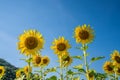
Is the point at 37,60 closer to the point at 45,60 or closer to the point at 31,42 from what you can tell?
the point at 45,60

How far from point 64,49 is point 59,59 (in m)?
1.48

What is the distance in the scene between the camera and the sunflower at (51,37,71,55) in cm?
1814

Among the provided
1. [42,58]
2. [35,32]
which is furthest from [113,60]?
[35,32]

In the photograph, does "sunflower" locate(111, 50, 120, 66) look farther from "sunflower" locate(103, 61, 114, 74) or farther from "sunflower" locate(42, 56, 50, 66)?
"sunflower" locate(42, 56, 50, 66)

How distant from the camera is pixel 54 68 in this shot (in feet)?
45.4

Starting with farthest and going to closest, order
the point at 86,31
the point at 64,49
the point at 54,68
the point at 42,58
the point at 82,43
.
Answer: the point at 42,58
the point at 64,49
the point at 86,31
the point at 82,43
the point at 54,68

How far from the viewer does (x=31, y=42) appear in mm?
13414

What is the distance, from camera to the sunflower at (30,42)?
505 inches

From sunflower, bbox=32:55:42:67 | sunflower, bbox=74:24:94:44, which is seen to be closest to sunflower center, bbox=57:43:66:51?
sunflower, bbox=74:24:94:44

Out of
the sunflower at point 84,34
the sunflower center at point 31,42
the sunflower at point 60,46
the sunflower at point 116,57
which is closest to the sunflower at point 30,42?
the sunflower center at point 31,42

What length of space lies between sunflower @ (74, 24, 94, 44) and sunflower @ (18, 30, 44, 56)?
343cm

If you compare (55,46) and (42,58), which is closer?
(55,46)

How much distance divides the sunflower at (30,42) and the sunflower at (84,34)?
3.43 m

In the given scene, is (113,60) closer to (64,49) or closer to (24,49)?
(64,49)
